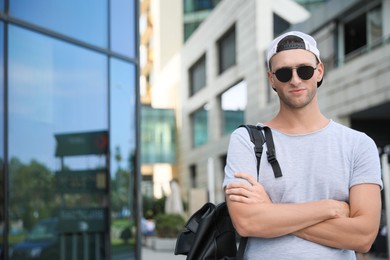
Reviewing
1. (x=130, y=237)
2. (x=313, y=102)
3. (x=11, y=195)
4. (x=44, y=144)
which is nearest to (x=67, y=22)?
(x=44, y=144)

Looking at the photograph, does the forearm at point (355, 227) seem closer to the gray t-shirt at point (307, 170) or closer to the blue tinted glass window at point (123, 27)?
the gray t-shirt at point (307, 170)

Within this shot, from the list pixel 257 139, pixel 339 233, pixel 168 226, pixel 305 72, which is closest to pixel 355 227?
pixel 339 233

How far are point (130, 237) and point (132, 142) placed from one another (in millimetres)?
1537

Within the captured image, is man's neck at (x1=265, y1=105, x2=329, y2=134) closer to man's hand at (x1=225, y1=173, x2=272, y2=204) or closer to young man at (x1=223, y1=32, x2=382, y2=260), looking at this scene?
young man at (x1=223, y1=32, x2=382, y2=260)

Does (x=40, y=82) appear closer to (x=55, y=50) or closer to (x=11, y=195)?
(x=55, y=50)

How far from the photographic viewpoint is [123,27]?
9695mm

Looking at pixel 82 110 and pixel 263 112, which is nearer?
pixel 82 110

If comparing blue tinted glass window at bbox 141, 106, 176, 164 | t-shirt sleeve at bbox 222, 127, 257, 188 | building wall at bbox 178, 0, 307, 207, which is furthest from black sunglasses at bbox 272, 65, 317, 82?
blue tinted glass window at bbox 141, 106, 176, 164

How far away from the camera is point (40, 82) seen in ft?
26.2

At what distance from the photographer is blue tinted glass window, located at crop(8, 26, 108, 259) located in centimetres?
745

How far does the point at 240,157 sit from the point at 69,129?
6.73m

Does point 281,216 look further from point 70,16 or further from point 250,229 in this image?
point 70,16

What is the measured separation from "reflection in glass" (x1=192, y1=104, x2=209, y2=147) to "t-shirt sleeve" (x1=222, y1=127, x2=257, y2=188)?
3667cm

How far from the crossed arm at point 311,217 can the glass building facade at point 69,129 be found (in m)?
5.63
